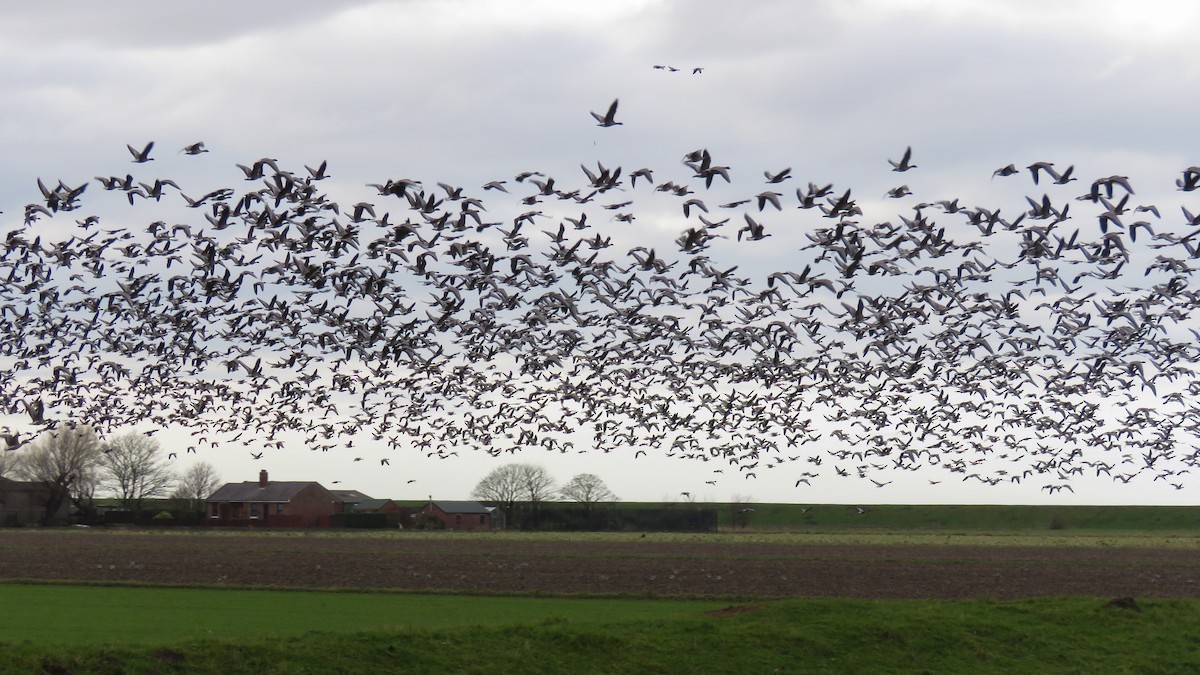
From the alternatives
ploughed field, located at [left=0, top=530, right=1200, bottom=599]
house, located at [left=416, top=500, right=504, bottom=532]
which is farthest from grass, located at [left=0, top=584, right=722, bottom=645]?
house, located at [left=416, top=500, right=504, bottom=532]

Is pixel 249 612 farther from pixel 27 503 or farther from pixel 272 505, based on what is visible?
pixel 27 503

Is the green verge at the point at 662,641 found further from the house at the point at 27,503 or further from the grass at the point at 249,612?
the house at the point at 27,503

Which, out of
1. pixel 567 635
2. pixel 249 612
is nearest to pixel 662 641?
pixel 567 635

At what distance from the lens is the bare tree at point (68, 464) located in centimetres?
14875

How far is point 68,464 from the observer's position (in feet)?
500

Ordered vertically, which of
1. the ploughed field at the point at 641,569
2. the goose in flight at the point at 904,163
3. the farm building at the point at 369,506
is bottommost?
the ploughed field at the point at 641,569

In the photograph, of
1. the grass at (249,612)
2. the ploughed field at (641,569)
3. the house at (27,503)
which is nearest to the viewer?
the grass at (249,612)

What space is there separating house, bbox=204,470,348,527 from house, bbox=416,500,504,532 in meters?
10.9

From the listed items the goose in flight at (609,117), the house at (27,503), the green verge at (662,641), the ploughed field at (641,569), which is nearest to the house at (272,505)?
the house at (27,503)

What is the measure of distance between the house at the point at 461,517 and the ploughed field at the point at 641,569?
55835 mm

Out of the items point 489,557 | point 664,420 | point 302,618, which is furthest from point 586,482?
point 302,618

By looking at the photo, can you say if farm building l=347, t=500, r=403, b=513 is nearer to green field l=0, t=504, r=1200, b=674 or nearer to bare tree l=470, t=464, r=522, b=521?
bare tree l=470, t=464, r=522, b=521

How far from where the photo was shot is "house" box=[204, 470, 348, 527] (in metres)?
143

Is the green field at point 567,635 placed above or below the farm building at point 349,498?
below
